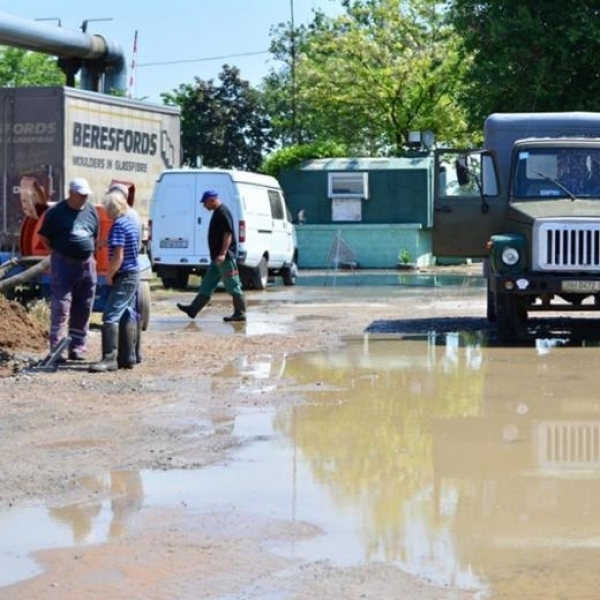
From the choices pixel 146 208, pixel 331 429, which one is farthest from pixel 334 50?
pixel 331 429

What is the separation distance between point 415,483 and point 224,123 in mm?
58766

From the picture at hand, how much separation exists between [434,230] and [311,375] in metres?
4.92

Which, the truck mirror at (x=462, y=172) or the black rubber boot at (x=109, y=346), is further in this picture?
the truck mirror at (x=462, y=172)

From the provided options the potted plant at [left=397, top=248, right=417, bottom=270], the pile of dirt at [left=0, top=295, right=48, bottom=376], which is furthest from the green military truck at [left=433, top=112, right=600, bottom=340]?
the potted plant at [left=397, top=248, right=417, bottom=270]

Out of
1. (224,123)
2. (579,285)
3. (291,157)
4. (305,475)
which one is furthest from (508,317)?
(224,123)

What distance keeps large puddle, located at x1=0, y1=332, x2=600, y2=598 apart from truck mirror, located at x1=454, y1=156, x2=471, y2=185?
458cm

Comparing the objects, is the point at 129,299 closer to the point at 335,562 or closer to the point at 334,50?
the point at 335,562

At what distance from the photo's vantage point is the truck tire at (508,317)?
1611 cm

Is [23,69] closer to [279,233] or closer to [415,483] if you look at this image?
[279,233]

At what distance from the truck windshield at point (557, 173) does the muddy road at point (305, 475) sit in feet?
7.07

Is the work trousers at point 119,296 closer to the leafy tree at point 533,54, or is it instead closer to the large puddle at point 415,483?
the large puddle at point 415,483

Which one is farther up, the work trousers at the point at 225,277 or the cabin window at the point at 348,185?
the cabin window at the point at 348,185

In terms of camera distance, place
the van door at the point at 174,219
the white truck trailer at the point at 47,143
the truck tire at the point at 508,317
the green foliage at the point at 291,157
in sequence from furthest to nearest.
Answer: the green foliage at the point at 291,157 → the van door at the point at 174,219 → the white truck trailer at the point at 47,143 → the truck tire at the point at 508,317

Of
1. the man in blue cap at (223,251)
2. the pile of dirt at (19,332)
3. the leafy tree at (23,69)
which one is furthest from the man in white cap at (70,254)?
the leafy tree at (23,69)
